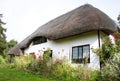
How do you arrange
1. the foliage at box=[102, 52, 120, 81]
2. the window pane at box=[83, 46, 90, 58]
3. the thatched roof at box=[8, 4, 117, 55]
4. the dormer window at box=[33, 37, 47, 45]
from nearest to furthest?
the foliage at box=[102, 52, 120, 81]
the thatched roof at box=[8, 4, 117, 55]
the window pane at box=[83, 46, 90, 58]
the dormer window at box=[33, 37, 47, 45]

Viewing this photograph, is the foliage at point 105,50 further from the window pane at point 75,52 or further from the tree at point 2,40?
the tree at point 2,40

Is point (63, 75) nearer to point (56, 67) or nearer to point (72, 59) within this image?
point (56, 67)

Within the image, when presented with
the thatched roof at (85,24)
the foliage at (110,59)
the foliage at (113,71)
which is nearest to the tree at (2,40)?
the thatched roof at (85,24)

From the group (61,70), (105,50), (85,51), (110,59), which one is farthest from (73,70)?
(85,51)

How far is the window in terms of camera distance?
52.5 feet

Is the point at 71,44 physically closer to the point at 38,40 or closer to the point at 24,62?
the point at 24,62

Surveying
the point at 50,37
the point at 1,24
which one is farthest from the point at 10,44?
the point at 50,37

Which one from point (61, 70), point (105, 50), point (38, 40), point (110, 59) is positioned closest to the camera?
point (110, 59)

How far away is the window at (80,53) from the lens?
16.0 meters

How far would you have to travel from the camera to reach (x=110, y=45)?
14.1 metres

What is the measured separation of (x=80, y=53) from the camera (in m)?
16.6

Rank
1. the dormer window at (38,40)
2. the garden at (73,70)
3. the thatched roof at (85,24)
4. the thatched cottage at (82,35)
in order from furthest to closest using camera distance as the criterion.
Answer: the dormer window at (38,40)
the thatched cottage at (82,35)
the thatched roof at (85,24)
the garden at (73,70)

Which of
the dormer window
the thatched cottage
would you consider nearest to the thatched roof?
the thatched cottage

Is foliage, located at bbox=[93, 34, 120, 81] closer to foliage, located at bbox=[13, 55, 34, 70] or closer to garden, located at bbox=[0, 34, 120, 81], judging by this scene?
garden, located at bbox=[0, 34, 120, 81]
